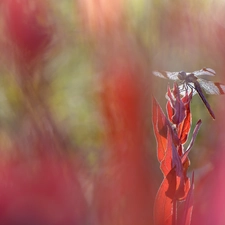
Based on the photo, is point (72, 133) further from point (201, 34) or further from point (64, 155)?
point (201, 34)

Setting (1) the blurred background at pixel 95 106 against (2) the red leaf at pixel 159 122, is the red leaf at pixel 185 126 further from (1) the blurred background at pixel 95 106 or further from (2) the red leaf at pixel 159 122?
(1) the blurred background at pixel 95 106

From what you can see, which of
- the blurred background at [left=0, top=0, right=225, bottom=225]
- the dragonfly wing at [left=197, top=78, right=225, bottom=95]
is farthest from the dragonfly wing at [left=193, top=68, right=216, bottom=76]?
the blurred background at [left=0, top=0, right=225, bottom=225]

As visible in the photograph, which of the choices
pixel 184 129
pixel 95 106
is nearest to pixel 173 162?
pixel 184 129

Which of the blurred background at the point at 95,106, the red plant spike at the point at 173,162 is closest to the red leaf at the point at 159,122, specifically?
the red plant spike at the point at 173,162

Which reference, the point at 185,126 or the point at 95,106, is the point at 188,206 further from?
the point at 95,106

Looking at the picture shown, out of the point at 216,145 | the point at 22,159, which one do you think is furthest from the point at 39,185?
the point at 216,145
